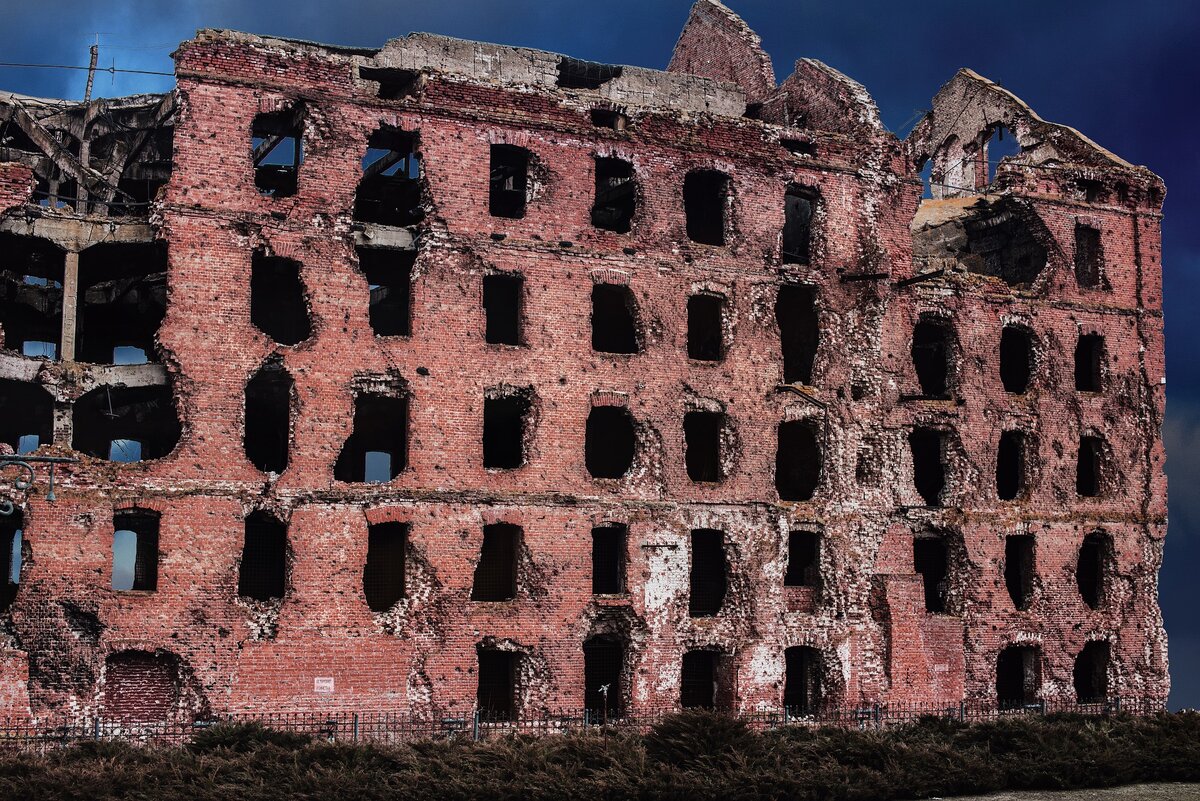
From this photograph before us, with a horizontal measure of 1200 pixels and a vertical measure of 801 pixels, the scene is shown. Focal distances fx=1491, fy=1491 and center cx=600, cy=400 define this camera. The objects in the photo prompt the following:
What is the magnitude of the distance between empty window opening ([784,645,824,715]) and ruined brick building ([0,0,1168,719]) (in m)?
0.09

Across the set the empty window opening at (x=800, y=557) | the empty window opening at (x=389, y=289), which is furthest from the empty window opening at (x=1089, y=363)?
the empty window opening at (x=389, y=289)

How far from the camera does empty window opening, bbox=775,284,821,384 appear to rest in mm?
31812

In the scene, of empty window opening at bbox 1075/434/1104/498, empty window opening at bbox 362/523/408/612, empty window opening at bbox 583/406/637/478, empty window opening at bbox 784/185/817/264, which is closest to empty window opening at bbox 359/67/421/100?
empty window opening at bbox 583/406/637/478

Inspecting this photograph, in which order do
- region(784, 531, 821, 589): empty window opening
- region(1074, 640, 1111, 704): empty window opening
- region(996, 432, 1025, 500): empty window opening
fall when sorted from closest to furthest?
region(784, 531, 821, 589): empty window opening < region(1074, 640, 1111, 704): empty window opening < region(996, 432, 1025, 500): empty window opening

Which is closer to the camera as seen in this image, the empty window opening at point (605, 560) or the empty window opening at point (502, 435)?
the empty window opening at point (605, 560)

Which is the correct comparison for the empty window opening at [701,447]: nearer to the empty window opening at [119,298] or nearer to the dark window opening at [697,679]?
the dark window opening at [697,679]

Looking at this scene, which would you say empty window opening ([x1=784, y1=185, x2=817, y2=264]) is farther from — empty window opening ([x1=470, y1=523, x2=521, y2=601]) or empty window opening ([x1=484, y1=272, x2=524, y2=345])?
empty window opening ([x1=470, y1=523, x2=521, y2=601])

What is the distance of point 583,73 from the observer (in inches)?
1230

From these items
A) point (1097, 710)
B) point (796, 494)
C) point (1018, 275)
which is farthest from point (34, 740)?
point (1018, 275)

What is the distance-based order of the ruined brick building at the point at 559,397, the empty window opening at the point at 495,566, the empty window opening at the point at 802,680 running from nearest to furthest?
the ruined brick building at the point at 559,397 → the empty window opening at the point at 495,566 → the empty window opening at the point at 802,680

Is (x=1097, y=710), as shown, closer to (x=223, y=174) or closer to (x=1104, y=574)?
(x=1104, y=574)

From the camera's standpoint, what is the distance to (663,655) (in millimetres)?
28047

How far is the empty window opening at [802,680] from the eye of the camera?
2972 centimetres

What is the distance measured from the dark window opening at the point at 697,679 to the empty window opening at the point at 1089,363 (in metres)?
10.7
